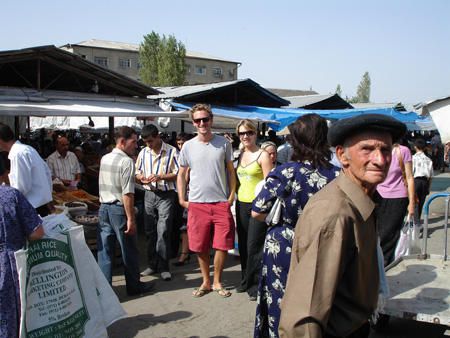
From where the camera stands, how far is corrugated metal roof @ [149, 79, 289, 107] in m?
11.7

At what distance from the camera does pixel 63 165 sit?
8.13 metres

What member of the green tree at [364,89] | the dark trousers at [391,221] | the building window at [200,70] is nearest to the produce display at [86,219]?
the dark trousers at [391,221]

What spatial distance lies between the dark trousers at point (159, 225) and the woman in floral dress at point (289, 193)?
2.92m

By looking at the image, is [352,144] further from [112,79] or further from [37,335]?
[112,79]

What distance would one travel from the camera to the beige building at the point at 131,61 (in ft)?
186

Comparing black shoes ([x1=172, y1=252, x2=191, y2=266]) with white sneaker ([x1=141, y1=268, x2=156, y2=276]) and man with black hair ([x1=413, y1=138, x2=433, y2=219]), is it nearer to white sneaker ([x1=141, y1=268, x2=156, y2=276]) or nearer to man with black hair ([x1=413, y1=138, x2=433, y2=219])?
white sneaker ([x1=141, y1=268, x2=156, y2=276])

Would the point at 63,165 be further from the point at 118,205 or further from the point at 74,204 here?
the point at 118,205

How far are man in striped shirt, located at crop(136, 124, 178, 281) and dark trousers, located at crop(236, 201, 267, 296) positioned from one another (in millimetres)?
1046

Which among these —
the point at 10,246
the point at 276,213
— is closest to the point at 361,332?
the point at 276,213

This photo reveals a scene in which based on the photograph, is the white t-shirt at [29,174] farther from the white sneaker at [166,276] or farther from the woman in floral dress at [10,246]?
the white sneaker at [166,276]

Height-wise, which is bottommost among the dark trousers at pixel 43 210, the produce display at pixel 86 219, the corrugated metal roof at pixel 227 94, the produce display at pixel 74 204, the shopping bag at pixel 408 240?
the shopping bag at pixel 408 240

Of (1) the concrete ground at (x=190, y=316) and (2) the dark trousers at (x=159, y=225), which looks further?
(2) the dark trousers at (x=159, y=225)

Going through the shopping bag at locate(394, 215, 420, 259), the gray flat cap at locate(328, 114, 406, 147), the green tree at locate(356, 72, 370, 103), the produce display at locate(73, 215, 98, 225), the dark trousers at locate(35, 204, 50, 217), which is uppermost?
the green tree at locate(356, 72, 370, 103)

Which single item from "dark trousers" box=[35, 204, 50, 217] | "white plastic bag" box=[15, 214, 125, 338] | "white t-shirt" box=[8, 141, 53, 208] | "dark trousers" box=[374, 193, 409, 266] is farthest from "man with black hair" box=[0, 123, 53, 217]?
"dark trousers" box=[374, 193, 409, 266]
